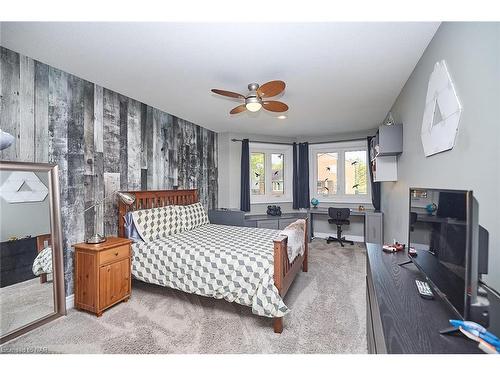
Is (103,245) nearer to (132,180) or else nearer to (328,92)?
(132,180)

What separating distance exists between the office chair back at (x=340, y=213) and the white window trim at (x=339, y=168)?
0.77 metres

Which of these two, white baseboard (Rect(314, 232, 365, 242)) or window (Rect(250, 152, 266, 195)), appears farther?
window (Rect(250, 152, 266, 195))

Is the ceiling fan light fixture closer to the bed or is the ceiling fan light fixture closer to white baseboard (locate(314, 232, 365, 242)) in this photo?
the bed

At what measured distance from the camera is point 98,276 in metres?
2.15

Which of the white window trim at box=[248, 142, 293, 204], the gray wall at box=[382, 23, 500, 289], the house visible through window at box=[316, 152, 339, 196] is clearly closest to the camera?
the gray wall at box=[382, 23, 500, 289]

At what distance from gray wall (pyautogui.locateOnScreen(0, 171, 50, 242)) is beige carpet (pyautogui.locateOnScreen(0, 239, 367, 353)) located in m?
0.87

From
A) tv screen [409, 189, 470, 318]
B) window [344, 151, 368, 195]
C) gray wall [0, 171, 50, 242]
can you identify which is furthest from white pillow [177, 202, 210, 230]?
window [344, 151, 368, 195]

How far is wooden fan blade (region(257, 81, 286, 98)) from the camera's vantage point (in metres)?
1.96

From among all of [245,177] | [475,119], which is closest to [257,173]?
[245,177]

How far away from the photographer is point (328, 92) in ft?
9.04

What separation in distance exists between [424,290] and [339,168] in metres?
4.32

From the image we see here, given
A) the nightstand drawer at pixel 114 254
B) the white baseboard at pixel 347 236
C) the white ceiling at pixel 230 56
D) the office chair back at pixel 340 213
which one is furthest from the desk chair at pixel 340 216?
the nightstand drawer at pixel 114 254
